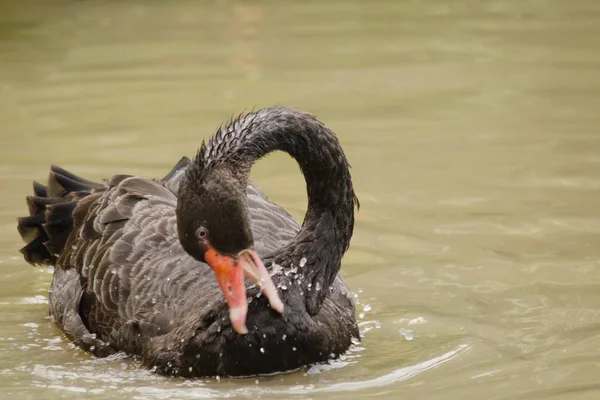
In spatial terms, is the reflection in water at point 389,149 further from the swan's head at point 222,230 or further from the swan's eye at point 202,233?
the swan's eye at point 202,233

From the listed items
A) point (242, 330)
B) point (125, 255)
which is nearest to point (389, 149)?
point (125, 255)

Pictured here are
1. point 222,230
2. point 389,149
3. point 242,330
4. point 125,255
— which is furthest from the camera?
point 389,149

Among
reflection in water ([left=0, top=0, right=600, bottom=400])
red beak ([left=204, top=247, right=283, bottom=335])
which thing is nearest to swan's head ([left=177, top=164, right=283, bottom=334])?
red beak ([left=204, top=247, right=283, bottom=335])

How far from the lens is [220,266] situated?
497 centimetres

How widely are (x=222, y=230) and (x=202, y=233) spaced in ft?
0.28

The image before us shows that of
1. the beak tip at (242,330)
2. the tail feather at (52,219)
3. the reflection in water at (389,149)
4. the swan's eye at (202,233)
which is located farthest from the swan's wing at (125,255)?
the swan's eye at (202,233)

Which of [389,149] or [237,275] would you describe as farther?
[389,149]

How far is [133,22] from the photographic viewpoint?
14109 mm

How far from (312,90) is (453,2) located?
467cm

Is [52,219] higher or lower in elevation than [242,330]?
higher

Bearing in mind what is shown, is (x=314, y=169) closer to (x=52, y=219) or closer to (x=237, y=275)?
(x=237, y=275)

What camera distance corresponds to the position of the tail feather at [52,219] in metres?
6.70

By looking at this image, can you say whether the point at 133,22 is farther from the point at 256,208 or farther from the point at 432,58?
the point at 256,208

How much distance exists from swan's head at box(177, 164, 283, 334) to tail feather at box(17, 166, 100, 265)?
1876 mm
